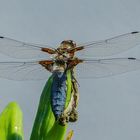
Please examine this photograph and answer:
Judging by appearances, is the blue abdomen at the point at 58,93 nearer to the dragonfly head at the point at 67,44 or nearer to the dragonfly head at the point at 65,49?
the dragonfly head at the point at 65,49

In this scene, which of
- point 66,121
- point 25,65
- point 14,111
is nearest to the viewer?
point 66,121

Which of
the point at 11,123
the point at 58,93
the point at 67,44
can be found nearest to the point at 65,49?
the point at 67,44

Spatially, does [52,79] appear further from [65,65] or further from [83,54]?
[83,54]

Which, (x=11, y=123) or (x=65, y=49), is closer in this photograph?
(x=11, y=123)

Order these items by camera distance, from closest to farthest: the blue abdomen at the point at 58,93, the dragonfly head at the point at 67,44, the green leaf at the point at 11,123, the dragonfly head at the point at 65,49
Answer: the blue abdomen at the point at 58,93 → the green leaf at the point at 11,123 → the dragonfly head at the point at 65,49 → the dragonfly head at the point at 67,44

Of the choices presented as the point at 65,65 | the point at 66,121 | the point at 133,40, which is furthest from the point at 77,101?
the point at 133,40

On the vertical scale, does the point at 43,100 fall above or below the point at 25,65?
below

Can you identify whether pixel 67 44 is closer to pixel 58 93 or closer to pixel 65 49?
pixel 65 49

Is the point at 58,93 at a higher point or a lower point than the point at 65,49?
lower
